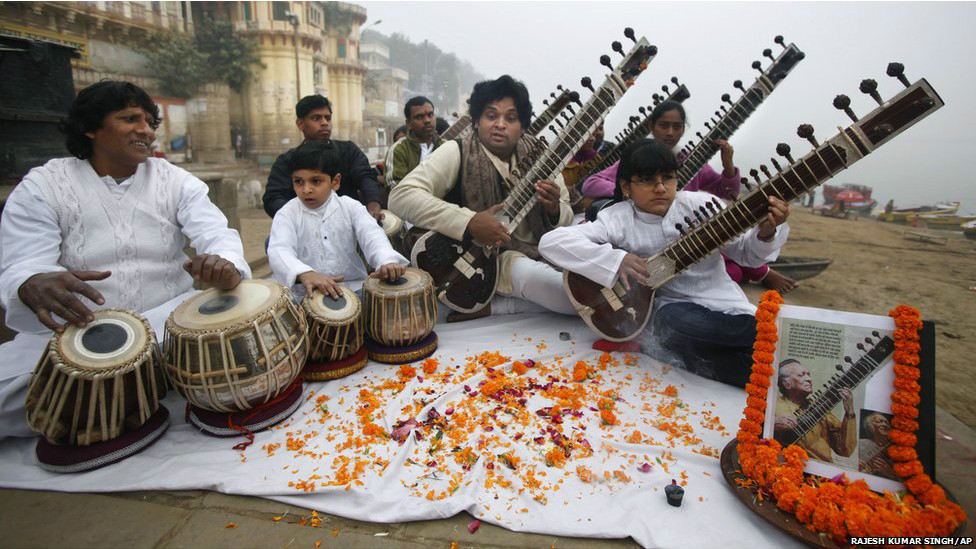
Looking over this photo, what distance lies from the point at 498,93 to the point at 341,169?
144 centimetres

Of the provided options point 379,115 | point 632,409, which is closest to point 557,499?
point 632,409

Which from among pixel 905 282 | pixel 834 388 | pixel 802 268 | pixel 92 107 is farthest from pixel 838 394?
pixel 905 282

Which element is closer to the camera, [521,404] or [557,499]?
[557,499]

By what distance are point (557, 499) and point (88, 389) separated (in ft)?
6.15

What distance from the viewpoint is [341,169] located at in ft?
13.2

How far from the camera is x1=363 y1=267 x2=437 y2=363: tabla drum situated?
9.34 ft

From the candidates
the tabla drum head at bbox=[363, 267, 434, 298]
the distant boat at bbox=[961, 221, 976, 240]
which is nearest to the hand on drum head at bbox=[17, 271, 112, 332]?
the tabla drum head at bbox=[363, 267, 434, 298]

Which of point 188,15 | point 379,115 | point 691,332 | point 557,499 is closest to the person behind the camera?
point 557,499

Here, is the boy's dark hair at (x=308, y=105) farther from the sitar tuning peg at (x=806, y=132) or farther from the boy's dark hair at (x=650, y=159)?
the sitar tuning peg at (x=806, y=132)

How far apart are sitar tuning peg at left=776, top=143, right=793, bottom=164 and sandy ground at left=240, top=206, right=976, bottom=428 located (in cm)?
165

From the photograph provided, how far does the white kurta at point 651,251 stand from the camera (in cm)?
276

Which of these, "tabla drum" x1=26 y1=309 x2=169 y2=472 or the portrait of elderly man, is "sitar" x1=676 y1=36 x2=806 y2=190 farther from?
"tabla drum" x1=26 y1=309 x2=169 y2=472

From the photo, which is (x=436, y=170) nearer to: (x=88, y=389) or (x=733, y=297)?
(x=733, y=297)

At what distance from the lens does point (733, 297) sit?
9.30 feet
